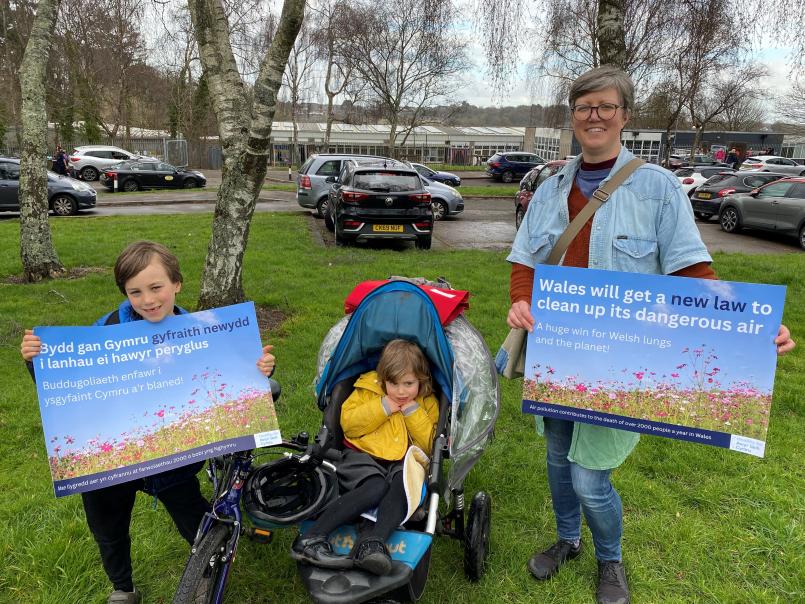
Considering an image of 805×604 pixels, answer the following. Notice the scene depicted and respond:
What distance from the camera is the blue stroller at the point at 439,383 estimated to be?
2.68 metres

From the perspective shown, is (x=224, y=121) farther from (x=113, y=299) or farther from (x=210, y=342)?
(x=210, y=342)

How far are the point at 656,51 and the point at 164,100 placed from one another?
36.1 m

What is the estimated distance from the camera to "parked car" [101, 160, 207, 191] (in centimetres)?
2286

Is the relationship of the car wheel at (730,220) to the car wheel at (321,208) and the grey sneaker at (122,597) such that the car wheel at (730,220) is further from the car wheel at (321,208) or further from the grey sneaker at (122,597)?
the grey sneaker at (122,597)

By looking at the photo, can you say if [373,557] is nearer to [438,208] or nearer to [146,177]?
[438,208]

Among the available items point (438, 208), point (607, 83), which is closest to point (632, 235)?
point (607, 83)

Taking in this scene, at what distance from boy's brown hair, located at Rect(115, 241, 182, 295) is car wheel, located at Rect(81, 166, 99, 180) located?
96.6ft

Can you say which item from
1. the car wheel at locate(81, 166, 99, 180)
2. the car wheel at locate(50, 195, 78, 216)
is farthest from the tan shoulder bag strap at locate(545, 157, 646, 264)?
the car wheel at locate(81, 166, 99, 180)

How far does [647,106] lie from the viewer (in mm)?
32625

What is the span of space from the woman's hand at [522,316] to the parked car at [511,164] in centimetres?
2879

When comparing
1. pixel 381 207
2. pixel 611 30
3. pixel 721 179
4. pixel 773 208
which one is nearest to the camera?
pixel 611 30

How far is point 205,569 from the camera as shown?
207cm

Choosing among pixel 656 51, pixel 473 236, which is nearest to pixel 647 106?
pixel 656 51

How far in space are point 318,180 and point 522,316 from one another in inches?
536
